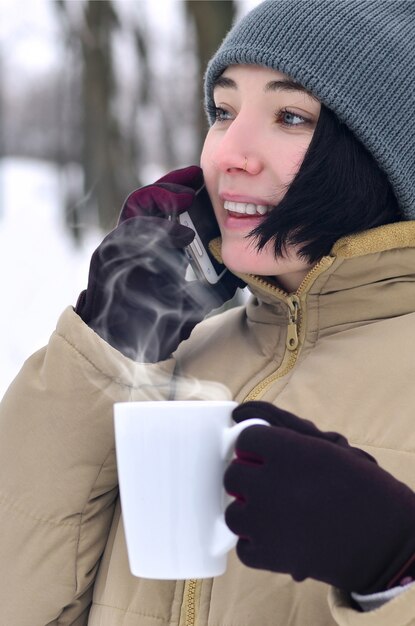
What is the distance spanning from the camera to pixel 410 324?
1328 millimetres

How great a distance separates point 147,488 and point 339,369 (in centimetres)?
48

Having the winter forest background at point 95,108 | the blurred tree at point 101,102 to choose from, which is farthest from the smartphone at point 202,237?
the blurred tree at point 101,102

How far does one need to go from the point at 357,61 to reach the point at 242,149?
0.24m

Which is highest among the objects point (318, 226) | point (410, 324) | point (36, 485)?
point (318, 226)

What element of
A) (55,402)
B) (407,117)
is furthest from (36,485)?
(407,117)

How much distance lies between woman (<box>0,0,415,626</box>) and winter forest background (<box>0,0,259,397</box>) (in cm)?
186

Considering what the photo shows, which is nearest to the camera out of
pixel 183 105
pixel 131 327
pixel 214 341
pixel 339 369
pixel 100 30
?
pixel 339 369

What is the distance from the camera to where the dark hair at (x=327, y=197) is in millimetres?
1321

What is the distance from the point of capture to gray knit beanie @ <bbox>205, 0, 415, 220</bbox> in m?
1.35

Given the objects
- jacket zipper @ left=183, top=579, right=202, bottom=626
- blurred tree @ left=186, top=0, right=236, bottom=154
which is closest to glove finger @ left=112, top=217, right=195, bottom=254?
jacket zipper @ left=183, top=579, right=202, bottom=626

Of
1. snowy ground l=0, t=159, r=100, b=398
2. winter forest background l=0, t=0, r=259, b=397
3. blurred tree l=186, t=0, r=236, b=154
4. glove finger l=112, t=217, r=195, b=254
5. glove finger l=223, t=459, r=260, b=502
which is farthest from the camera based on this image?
snowy ground l=0, t=159, r=100, b=398

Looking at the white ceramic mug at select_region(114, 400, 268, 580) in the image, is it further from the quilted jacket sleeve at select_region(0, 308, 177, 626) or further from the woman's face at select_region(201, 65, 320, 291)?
the woman's face at select_region(201, 65, 320, 291)

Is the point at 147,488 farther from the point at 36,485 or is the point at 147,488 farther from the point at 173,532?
the point at 36,485

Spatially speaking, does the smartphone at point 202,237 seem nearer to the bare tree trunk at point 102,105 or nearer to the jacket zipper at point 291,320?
the jacket zipper at point 291,320
